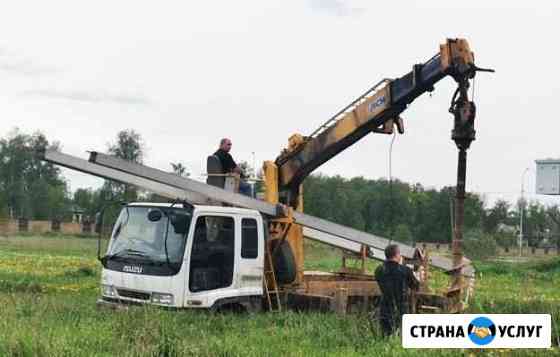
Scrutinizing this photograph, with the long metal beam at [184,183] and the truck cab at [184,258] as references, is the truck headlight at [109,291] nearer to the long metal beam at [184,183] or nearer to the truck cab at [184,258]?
the truck cab at [184,258]

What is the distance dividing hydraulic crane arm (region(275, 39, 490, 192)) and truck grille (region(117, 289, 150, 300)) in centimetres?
413

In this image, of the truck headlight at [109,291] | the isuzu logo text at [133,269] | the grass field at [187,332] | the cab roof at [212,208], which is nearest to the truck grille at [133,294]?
the truck headlight at [109,291]

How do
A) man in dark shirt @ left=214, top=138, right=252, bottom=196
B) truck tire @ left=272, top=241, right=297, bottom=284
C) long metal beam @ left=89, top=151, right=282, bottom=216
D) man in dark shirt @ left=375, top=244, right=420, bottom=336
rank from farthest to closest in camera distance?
man in dark shirt @ left=214, top=138, right=252, bottom=196
truck tire @ left=272, top=241, right=297, bottom=284
long metal beam @ left=89, top=151, right=282, bottom=216
man in dark shirt @ left=375, top=244, right=420, bottom=336

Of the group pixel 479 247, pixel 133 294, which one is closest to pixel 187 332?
pixel 133 294

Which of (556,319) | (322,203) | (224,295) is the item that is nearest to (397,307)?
(556,319)

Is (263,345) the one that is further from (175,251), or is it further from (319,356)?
(175,251)

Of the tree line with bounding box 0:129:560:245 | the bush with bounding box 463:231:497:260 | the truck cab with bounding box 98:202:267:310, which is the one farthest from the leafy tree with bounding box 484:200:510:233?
the truck cab with bounding box 98:202:267:310

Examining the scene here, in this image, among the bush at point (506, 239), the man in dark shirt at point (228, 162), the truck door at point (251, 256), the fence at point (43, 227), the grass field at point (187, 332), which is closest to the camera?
the grass field at point (187, 332)

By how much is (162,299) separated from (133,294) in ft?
1.92

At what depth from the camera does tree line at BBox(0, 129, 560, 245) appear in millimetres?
75438

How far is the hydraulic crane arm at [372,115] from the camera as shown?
42.8 ft

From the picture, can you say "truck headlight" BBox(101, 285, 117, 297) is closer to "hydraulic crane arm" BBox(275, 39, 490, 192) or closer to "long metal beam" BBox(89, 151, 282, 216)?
"long metal beam" BBox(89, 151, 282, 216)

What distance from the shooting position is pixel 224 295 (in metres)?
12.3

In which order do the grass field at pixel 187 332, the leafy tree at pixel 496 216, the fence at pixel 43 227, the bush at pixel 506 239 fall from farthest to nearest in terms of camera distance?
the leafy tree at pixel 496 216
the bush at pixel 506 239
the fence at pixel 43 227
the grass field at pixel 187 332
